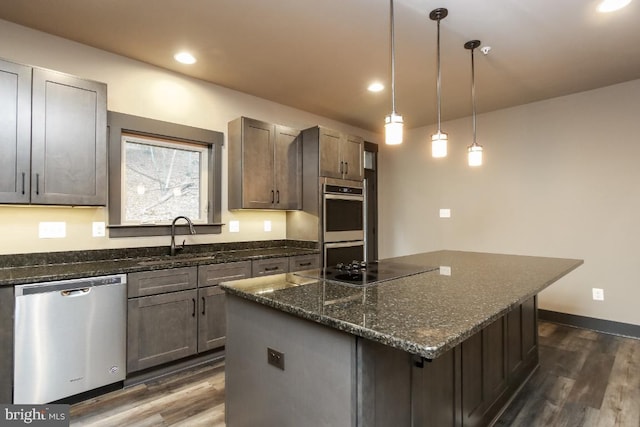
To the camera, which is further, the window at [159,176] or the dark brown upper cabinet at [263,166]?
the dark brown upper cabinet at [263,166]

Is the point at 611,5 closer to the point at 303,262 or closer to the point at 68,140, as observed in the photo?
the point at 303,262

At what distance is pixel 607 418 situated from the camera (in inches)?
80.2

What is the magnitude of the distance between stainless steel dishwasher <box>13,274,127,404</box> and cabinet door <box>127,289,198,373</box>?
69 mm

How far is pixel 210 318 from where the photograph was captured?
2766mm

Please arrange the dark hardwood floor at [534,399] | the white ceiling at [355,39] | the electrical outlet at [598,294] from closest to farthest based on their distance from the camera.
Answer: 1. the dark hardwood floor at [534,399]
2. the white ceiling at [355,39]
3. the electrical outlet at [598,294]

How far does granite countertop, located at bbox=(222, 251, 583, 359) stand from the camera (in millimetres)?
1018

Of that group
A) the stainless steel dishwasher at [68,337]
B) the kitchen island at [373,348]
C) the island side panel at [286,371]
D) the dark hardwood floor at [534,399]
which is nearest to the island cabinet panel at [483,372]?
the kitchen island at [373,348]

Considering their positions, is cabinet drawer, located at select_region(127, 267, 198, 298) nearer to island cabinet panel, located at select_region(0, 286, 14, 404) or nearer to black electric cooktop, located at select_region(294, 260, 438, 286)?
island cabinet panel, located at select_region(0, 286, 14, 404)

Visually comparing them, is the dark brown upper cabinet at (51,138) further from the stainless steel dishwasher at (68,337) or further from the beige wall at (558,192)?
the beige wall at (558,192)

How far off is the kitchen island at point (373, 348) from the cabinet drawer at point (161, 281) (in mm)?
1019

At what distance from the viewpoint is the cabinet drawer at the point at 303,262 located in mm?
3334

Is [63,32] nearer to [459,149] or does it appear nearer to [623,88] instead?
[459,149]

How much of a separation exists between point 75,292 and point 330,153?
8.52 feet

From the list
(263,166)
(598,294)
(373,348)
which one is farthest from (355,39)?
(598,294)
